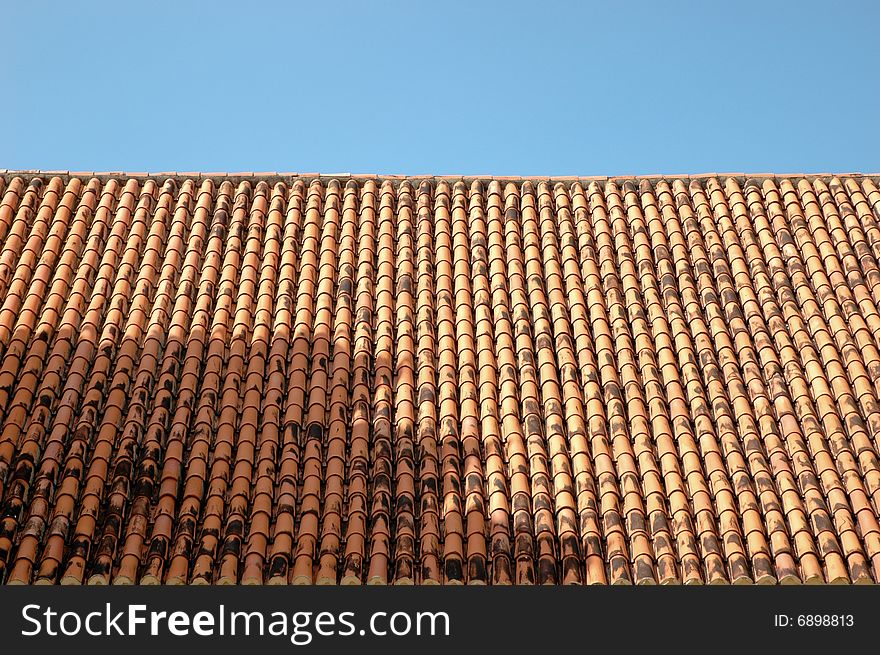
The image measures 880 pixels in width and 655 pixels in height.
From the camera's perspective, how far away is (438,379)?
1367 centimetres

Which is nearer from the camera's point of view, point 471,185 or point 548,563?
point 548,563

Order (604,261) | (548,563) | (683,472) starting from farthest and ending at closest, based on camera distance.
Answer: (604,261) < (683,472) < (548,563)

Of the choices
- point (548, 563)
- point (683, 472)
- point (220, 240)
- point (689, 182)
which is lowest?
point (548, 563)

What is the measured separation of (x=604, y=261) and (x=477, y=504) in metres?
4.16

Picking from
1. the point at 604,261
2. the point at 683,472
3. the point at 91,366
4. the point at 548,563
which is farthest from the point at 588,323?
the point at 91,366

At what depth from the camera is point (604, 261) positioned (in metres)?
15.5

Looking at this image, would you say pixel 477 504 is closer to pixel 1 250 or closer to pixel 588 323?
pixel 588 323

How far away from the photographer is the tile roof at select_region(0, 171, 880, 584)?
11.8 meters

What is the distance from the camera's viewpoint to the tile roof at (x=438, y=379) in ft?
38.6

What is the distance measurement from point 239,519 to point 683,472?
3.79m

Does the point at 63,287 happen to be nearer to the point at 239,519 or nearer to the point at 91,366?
the point at 91,366

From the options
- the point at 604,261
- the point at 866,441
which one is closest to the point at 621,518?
the point at 866,441

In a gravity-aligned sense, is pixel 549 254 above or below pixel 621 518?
above

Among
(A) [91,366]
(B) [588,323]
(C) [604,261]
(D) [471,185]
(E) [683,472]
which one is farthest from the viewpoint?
(D) [471,185]
